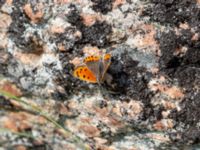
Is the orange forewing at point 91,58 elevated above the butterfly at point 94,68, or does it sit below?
above

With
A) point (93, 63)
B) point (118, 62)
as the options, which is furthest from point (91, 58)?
point (118, 62)

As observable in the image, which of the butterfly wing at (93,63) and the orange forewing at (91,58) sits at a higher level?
the orange forewing at (91,58)

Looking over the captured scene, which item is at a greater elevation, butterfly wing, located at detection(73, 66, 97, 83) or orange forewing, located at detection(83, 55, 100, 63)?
orange forewing, located at detection(83, 55, 100, 63)

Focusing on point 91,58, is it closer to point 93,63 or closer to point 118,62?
point 93,63
